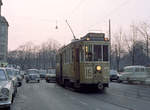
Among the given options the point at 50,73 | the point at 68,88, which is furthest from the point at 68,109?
the point at 50,73

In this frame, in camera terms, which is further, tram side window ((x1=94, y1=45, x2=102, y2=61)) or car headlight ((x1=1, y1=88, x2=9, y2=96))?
tram side window ((x1=94, y1=45, x2=102, y2=61))

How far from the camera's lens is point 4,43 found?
101 metres

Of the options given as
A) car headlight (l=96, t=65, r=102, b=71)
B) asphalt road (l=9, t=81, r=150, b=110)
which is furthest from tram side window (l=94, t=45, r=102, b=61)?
asphalt road (l=9, t=81, r=150, b=110)

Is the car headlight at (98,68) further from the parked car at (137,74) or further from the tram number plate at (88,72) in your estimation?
the parked car at (137,74)

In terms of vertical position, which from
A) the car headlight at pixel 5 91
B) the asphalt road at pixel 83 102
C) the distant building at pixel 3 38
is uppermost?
the distant building at pixel 3 38

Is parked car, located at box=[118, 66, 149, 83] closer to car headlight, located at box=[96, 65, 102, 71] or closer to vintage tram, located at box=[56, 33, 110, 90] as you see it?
vintage tram, located at box=[56, 33, 110, 90]

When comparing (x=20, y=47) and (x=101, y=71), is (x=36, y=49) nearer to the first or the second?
(x=20, y=47)

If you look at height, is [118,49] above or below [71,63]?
above

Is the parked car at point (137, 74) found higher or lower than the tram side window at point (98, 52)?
lower

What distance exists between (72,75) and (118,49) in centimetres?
3818

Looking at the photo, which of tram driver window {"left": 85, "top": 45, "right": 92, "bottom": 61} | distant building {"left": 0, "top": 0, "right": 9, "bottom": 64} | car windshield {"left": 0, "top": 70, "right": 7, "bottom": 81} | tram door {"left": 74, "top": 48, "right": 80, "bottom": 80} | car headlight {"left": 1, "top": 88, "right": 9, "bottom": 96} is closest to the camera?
car headlight {"left": 1, "top": 88, "right": 9, "bottom": 96}

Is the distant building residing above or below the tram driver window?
above

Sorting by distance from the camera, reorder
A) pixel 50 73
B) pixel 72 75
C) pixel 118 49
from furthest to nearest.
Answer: pixel 118 49, pixel 50 73, pixel 72 75

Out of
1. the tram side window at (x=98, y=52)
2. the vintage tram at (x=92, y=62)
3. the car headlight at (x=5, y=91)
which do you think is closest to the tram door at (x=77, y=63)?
the vintage tram at (x=92, y=62)
